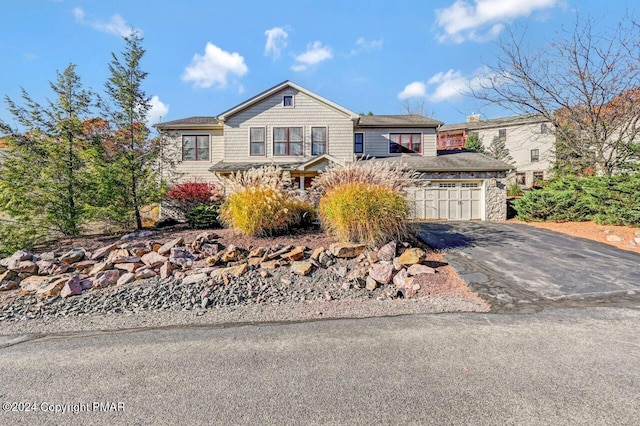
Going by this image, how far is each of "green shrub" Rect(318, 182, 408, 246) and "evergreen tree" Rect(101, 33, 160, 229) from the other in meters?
6.92

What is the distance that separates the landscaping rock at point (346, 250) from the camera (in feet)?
20.7

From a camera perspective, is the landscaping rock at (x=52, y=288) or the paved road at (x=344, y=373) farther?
the landscaping rock at (x=52, y=288)

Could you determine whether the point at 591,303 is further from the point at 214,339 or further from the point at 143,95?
the point at 143,95

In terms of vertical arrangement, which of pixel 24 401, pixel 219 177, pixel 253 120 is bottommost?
pixel 24 401

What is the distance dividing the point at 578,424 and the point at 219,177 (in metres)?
15.1

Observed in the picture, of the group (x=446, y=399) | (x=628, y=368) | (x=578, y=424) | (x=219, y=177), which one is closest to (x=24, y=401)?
(x=446, y=399)

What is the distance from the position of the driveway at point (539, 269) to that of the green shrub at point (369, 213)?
147 cm

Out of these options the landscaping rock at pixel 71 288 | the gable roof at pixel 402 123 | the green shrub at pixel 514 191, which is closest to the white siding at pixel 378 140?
the gable roof at pixel 402 123

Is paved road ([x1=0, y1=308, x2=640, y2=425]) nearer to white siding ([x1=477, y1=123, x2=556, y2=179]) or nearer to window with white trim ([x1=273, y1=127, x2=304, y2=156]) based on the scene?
window with white trim ([x1=273, y1=127, x2=304, y2=156])

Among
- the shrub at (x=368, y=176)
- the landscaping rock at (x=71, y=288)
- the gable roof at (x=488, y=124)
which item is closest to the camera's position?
the landscaping rock at (x=71, y=288)

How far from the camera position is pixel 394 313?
13.8 feet

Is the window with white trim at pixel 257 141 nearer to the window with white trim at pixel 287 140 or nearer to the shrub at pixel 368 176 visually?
the window with white trim at pixel 287 140

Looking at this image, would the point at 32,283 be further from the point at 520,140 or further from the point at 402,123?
the point at 520,140

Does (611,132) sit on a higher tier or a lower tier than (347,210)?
higher
